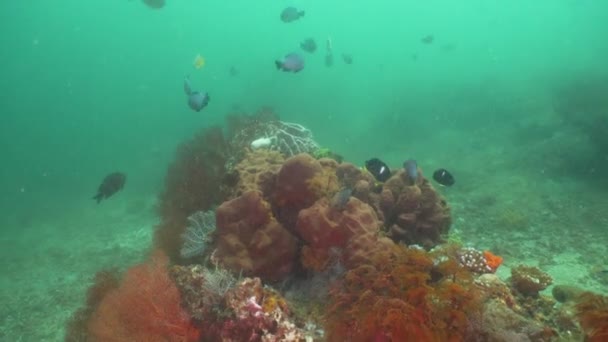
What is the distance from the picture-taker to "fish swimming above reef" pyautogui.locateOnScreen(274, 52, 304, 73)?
793 cm

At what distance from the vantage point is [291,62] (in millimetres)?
8000

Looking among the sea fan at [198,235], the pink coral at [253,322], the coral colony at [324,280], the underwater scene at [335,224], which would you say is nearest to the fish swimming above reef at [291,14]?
the underwater scene at [335,224]

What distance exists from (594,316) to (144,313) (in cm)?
483

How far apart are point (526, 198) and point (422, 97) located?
26.9 meters

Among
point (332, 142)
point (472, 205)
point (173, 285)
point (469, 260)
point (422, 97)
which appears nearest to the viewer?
point (173, 285)

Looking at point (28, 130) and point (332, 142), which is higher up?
point (332, 142)

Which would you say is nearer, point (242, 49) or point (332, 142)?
point (332, 142)

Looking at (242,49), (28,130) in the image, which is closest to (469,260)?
(28,130)

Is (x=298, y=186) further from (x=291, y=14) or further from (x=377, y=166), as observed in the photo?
(x=291, y=14)

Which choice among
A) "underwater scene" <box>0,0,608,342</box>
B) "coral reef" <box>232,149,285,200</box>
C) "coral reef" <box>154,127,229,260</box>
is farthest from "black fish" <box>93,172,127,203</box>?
"coral reef" <box>232,149,285,200</box>

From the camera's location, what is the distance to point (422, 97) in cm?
3856

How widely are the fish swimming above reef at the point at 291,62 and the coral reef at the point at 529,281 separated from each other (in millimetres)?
5655

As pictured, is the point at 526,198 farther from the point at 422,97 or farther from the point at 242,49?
the point at 242,49

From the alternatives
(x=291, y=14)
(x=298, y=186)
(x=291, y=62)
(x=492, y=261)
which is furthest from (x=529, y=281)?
(x=291, y=14)
